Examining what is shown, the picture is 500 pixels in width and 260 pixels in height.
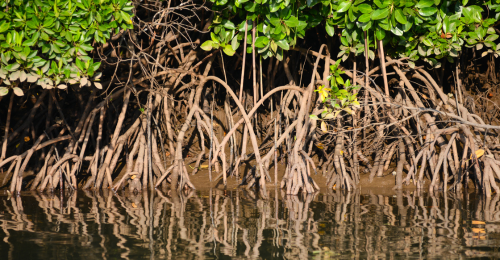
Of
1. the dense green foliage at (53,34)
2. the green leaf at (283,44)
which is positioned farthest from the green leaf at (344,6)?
the dense green foliage at (53,34)

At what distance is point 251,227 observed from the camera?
3645 mm

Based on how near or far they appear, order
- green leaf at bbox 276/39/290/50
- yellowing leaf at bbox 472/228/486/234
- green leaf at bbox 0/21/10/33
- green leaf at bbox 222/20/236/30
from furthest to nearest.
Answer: green leaf at bbox 222/20/236/30, green leaf at bbox 276/39/290/50, green leaf at bbox 0/21/10/33, yellowing leaf at bbox 472/228/486/234

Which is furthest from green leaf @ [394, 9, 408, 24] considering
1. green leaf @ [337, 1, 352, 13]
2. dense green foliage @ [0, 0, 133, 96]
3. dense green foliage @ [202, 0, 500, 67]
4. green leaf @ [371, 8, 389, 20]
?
dense green foliage @ [0, 0, 133, 96]

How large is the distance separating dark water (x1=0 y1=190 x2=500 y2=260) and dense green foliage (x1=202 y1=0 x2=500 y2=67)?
5.27ft

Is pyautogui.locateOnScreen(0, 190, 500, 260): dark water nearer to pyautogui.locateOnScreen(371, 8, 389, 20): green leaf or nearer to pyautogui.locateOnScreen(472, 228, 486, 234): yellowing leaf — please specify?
pyautogui.locateOnScreen(472, 228, 486, 234): yellowing leaf

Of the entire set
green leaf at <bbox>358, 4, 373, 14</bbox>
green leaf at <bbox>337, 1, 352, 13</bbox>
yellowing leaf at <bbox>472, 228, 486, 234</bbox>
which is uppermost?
green leaf at <bbox>337, 1, 352, 13</bbox>

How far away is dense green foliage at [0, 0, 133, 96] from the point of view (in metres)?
4.18

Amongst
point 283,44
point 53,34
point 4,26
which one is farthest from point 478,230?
point 4,26

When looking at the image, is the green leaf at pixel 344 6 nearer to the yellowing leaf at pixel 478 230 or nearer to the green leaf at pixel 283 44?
the green leaf at pixel 283 44

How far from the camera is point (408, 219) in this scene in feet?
12.7

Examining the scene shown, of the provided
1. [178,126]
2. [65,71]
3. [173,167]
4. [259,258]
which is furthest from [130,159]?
[259,258]

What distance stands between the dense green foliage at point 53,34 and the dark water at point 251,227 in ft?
4.12

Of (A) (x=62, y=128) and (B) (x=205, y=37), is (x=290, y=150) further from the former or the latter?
(A) (x=62, y=128)

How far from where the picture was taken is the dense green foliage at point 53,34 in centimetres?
418
